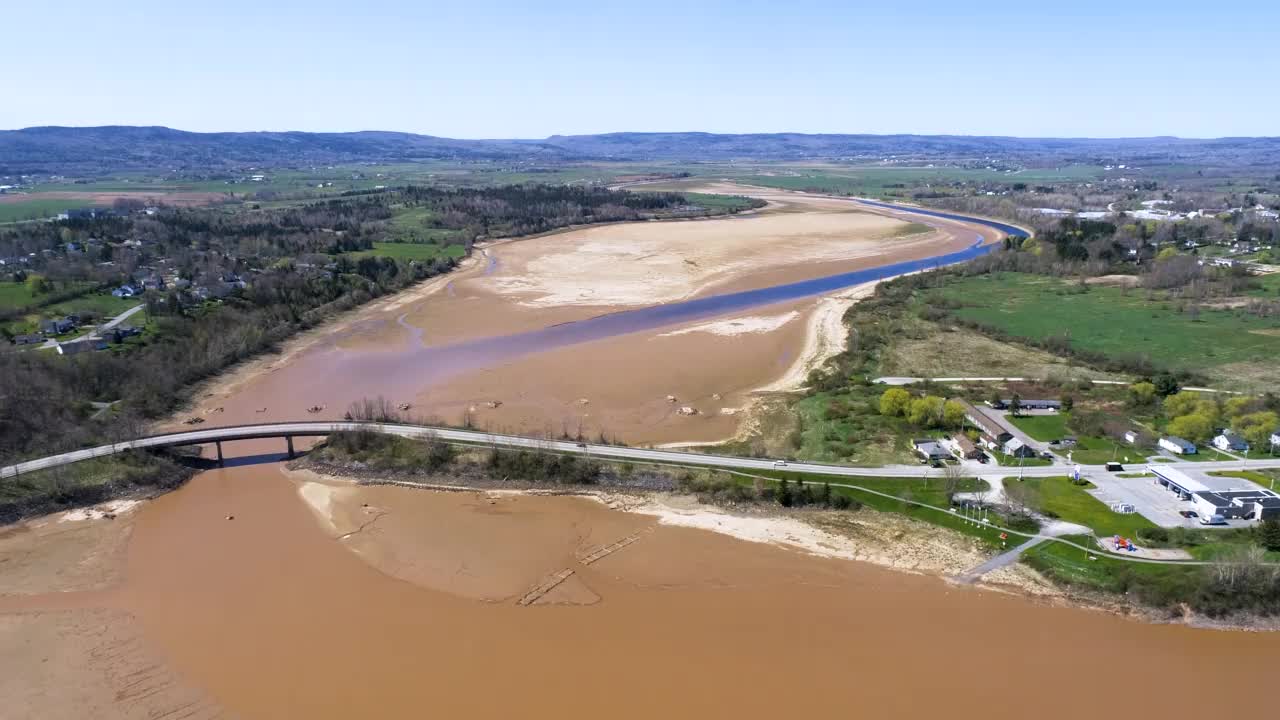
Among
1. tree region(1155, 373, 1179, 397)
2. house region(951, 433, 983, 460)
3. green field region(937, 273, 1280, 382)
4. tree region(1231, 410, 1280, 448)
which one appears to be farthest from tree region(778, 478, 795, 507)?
green field region(937, 273, 1280, 382)

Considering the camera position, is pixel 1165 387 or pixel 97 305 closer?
pixel 1165 387

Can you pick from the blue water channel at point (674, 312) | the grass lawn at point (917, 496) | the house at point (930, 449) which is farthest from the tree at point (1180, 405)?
the blue water channel at point (674, 312)

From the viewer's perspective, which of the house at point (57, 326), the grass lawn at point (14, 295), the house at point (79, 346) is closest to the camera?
the house at point (79, 346)

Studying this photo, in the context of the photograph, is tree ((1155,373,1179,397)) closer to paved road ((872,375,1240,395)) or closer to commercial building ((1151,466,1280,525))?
paved road ((872,375,1240,395))

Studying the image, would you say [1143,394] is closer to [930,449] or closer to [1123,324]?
[930,449]

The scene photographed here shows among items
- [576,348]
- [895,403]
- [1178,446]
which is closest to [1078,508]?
[1178,446]

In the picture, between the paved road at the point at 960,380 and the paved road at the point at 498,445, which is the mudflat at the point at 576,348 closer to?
the paved road at the point at 498,445
